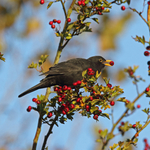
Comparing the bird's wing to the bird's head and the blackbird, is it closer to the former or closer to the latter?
the blackbird

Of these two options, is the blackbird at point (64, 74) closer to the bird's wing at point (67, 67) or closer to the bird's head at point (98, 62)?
the bird's wing at point (67, 67)

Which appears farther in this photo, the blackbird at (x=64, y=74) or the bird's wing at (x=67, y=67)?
the bird's wing at (x=67, y=67)

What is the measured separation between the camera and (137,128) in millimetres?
2920

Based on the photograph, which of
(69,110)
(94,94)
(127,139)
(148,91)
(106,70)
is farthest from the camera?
(106,70)

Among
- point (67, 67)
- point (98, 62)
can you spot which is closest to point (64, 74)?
point (67, 67)

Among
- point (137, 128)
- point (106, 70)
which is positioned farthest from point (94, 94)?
point (106, 70)

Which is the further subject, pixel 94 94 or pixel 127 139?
pixel 94 94

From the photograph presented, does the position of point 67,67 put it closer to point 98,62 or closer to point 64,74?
point 64,74

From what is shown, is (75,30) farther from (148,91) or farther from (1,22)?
(1,22)

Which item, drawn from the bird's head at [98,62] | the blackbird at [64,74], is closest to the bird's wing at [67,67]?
the blackbird at [64,74]

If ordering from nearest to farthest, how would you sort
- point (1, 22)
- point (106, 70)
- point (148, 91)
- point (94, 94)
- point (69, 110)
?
1. point (148, 91)
2. point (94, 94)
3. point (69, 110)
4. point (106, 70)
5. point (1, 22)

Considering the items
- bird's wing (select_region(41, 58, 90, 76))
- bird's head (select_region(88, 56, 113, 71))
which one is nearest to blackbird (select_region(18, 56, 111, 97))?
bird's wing (select_region(41, 58, 90, 76))

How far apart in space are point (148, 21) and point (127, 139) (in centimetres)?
116

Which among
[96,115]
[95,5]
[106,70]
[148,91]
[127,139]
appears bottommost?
[127,139]
